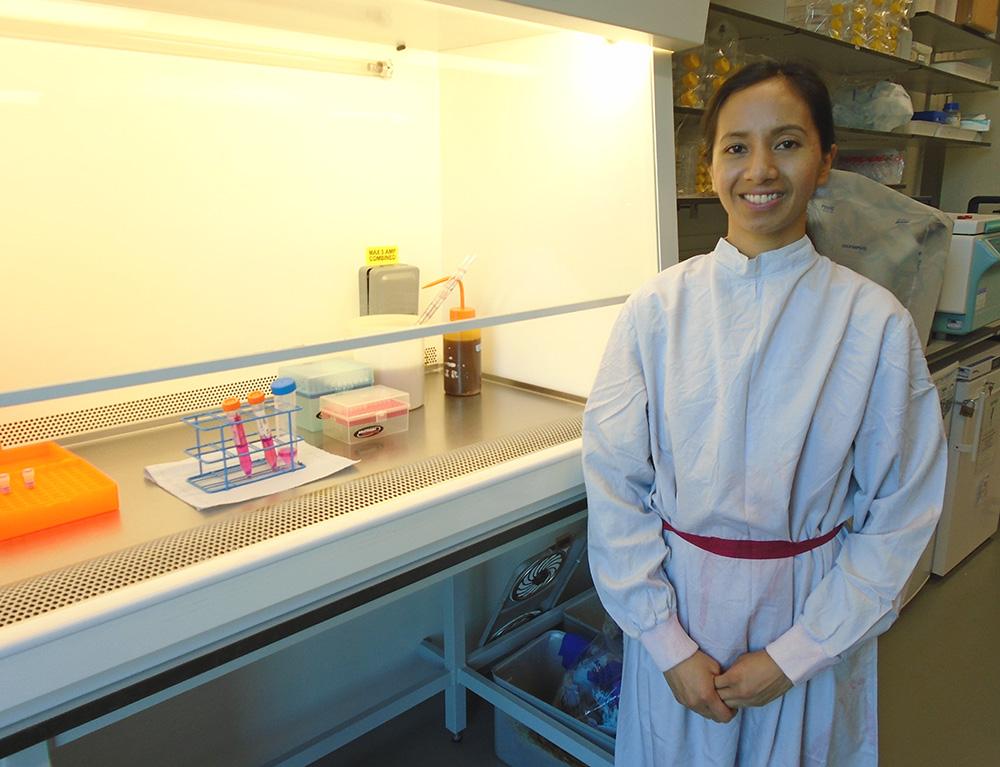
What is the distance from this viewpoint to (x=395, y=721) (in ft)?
6.79

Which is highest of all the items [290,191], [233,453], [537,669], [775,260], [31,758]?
[290,191]

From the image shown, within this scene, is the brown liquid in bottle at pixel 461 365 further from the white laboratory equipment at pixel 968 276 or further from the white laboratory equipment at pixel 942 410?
the white laboratory equipment at pixel 968 276

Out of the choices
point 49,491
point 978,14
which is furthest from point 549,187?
point 978,14

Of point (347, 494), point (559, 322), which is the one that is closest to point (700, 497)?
point (347, 494)

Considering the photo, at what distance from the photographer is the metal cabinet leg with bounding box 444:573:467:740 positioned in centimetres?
197

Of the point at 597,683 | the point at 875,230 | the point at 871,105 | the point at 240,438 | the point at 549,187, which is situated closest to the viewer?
the point at 240,438

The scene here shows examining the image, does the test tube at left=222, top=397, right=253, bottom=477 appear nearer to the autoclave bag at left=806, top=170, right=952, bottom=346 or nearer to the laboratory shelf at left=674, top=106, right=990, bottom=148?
the autoclave bag at left=806, top=170, right=952, bottom=346

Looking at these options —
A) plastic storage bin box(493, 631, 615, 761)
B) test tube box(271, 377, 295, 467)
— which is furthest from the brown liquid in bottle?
plastic storage bin box(493, 631, 615, 761)

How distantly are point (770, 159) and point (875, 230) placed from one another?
0.99 metres

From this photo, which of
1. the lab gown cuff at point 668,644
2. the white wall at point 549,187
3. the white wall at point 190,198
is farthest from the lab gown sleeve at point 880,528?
the white wall at point 190,198

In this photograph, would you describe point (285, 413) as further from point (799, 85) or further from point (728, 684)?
point (799, 85)

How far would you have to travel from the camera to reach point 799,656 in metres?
1.15

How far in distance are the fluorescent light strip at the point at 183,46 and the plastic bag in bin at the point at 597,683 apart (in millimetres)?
1376

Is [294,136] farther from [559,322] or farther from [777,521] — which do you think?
[777,521]
